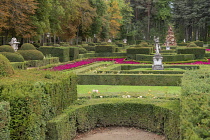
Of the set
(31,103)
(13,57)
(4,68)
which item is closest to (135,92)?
(4,68)

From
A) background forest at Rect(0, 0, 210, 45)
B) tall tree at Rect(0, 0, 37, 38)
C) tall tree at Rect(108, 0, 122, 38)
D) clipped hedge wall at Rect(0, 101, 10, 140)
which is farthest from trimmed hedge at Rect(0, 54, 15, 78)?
tall tree at Rect(108, 0, 122, 38)

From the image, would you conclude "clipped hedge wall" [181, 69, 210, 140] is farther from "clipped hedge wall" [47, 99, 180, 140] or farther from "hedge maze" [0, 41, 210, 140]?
"clipped hedge wall" [47, 99, 180, 140]

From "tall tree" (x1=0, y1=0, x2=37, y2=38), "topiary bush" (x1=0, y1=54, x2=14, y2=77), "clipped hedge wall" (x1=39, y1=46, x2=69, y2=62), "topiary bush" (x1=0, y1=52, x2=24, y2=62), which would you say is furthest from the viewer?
"tall tree" (x1=0, y1=0, x2=37, y2=38)

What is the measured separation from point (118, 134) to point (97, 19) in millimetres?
37629

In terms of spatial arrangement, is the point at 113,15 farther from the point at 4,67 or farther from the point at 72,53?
the point at 4,67

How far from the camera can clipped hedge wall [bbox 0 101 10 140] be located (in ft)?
13.4

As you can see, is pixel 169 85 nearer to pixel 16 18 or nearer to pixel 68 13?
pixel 16 18

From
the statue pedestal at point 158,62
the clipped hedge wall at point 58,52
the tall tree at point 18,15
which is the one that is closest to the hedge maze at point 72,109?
the statue pedestal at point 158,62

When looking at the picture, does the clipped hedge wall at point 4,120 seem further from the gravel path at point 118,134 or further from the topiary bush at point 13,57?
the topiary bush at point 13,57

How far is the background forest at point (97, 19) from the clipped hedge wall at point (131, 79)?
12.4 metres

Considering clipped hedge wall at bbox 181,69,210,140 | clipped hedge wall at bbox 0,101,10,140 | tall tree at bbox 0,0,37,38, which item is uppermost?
tall tree at bbox 0,0,37,38

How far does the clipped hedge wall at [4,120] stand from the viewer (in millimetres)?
4084

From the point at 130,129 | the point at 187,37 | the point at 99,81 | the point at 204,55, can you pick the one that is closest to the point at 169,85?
the point at 99,81

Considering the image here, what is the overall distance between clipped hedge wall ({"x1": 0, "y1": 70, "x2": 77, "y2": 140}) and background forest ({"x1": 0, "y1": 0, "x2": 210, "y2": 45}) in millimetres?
18236
